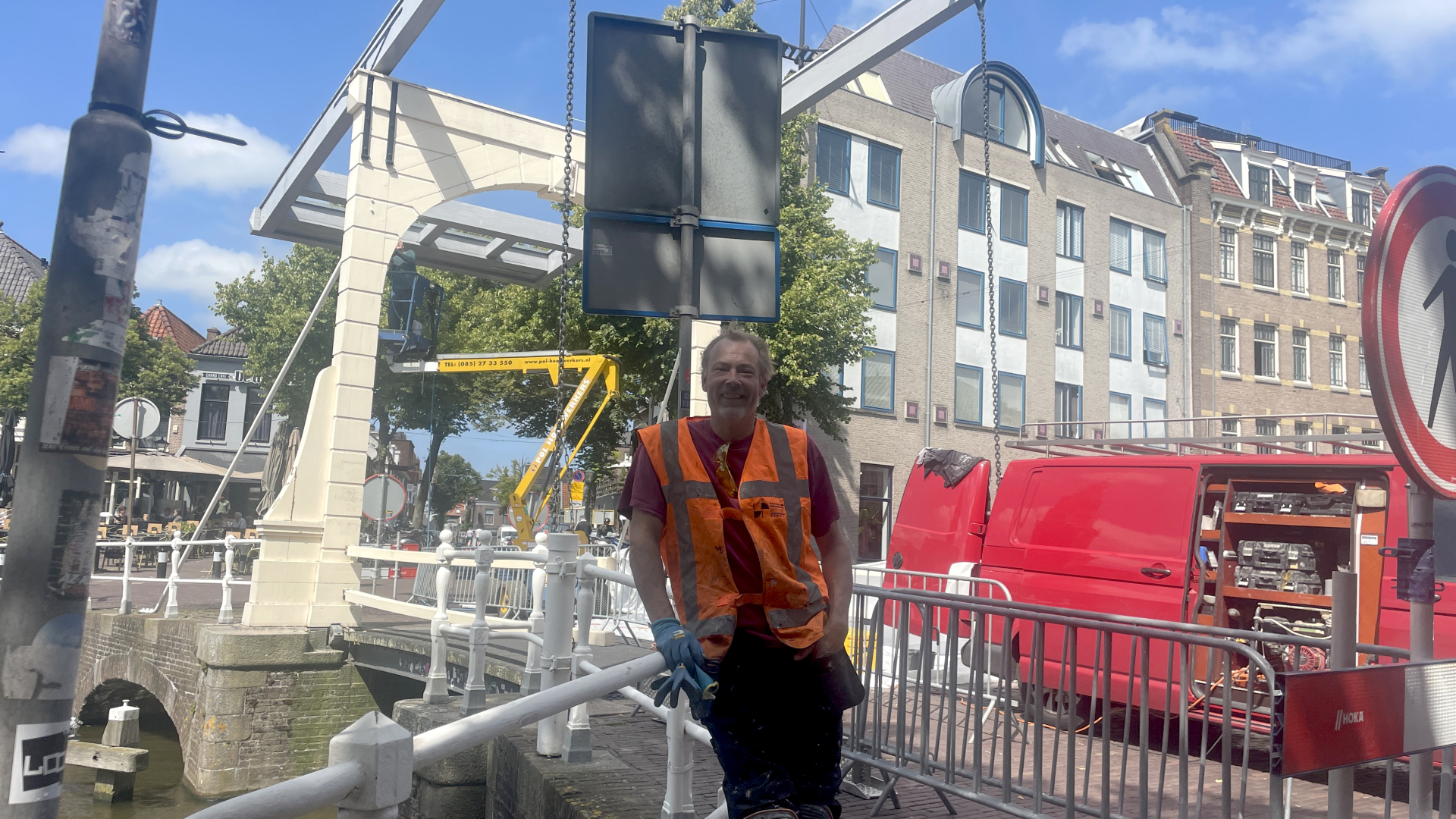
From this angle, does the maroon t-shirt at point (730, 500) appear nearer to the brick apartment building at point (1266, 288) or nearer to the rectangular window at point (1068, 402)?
the rectangular window at point (1068, 402)

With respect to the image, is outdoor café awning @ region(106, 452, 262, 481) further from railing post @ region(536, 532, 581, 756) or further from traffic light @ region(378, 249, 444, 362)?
railing post @ region(536, 532, 581, 756)

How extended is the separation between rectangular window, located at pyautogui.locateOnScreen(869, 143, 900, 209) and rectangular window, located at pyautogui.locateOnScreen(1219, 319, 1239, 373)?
44.4 ft

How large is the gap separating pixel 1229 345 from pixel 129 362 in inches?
1421

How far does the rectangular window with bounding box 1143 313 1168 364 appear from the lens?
32.1 m

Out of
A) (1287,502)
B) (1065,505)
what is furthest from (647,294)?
(1287,502)

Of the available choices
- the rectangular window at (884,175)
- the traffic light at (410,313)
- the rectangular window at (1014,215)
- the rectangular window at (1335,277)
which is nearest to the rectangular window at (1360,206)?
the rectangular window at (1335,277)

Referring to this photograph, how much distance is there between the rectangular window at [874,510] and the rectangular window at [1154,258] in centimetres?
1283

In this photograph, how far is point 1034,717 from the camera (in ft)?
14.6

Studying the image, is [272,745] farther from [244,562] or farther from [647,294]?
[244,562]

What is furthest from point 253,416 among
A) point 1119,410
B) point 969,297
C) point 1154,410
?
point 1154,410

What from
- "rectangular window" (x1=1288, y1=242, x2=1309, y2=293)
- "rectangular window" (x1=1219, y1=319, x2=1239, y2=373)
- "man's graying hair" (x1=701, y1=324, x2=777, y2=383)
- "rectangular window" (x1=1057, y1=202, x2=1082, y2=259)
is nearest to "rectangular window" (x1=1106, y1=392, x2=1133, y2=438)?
"rectangular window" (x1=1219, y1=319, x2=1239, y2=373)

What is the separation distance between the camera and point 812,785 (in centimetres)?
261

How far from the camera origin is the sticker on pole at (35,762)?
8.52ft

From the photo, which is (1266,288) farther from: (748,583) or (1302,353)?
(748,583)
